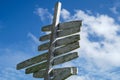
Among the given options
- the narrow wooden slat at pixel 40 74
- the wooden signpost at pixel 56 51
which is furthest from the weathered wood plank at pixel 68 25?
the narrow wooden slat at pixel 40 74

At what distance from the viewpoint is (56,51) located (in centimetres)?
721

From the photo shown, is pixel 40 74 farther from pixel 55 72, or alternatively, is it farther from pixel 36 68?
pixel 55 72

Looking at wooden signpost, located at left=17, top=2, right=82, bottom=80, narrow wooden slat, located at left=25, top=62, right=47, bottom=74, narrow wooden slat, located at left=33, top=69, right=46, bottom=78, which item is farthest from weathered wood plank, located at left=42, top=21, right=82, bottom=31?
narrow wooden slat, located at left=33, top=69, right=46, bottom=78

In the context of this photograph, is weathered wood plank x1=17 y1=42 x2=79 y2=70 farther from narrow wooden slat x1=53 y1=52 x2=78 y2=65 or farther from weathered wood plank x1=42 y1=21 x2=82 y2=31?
weathered wood plank x1=42 y1=21 x2=82 y2=31

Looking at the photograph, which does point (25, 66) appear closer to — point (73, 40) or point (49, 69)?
point (49, 69)

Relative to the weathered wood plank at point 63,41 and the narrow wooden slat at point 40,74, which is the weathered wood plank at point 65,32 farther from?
the narrow wooden slat at point 40,74

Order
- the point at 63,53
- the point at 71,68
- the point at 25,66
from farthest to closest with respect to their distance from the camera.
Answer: the point at 25,66, the point at 63,53, the point at 71,68

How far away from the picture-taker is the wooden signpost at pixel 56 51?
6836mm

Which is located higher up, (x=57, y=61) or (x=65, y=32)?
(x=65, y=32)

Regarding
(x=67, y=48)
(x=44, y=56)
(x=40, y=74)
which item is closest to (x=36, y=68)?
(x=40, y=74)

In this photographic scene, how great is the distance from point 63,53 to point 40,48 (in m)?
0.77

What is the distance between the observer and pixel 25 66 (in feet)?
24.6

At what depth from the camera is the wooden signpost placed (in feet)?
22.4

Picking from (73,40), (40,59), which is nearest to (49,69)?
(40,59)
